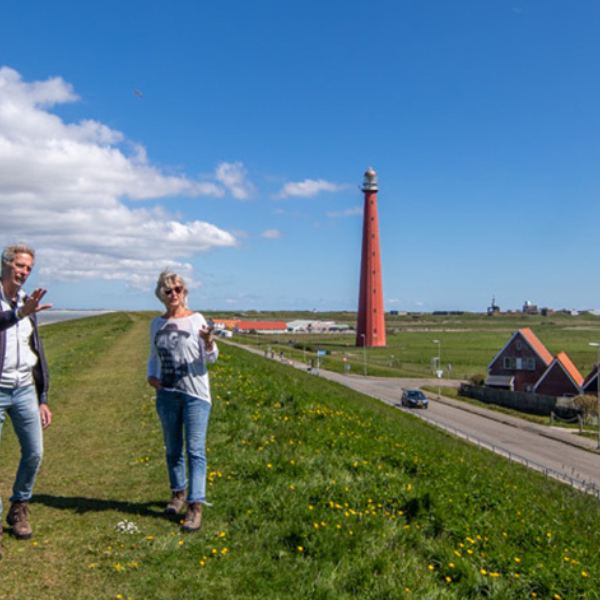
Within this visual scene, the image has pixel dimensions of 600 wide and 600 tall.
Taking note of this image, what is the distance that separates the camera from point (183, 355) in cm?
619

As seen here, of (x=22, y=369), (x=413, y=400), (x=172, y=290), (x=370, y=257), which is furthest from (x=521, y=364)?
(x=22, y=369)

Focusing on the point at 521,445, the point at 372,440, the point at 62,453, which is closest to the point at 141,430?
the point at 62,453

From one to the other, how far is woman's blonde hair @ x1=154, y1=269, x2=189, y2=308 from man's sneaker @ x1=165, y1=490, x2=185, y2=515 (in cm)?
209

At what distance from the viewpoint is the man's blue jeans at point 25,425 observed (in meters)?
5.55

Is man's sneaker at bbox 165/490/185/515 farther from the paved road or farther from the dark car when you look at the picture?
the dark car

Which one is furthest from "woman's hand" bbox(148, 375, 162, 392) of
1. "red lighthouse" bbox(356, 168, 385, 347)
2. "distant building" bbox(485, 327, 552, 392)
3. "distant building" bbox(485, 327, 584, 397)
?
"red lighthouse" bbox(356, 168, 385, 347)

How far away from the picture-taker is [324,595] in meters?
4.90

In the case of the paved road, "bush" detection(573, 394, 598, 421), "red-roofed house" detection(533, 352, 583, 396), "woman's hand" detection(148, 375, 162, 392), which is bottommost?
the paved road

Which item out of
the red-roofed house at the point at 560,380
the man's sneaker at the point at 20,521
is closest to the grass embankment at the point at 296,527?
the man's sneaker at the point at 20,521

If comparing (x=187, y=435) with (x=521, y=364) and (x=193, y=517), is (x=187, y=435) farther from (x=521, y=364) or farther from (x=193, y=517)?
(x=521, y=364)

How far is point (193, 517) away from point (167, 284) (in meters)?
2.35

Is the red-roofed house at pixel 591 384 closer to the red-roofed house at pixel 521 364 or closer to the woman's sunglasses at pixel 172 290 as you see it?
the red-roofed house at pixel 521 364

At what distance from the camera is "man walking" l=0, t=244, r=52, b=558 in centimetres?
536

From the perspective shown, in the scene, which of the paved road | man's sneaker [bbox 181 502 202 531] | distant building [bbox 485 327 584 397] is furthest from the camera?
distant building [bbox 485 327 584 397]
